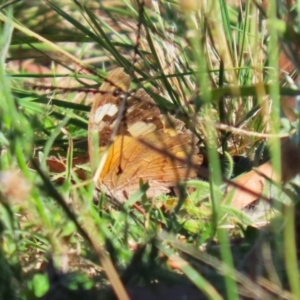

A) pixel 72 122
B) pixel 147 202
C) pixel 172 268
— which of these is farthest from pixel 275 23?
pixel 72 122

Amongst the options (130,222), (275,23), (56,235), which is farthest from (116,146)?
(275,23)

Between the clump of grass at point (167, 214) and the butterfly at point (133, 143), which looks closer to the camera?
the clump of grass at point (167, 214)

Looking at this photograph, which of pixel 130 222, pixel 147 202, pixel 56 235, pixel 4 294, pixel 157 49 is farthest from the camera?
pixel 157 49

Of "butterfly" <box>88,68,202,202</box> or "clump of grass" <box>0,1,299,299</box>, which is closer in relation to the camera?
"clump of grass" <box>0,1,299,299</box>

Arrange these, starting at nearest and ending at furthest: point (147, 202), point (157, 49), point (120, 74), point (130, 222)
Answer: point (130, 222) → point (147, 202) → point (120, 74) → point (157, 49)

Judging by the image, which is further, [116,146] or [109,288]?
[116,146]

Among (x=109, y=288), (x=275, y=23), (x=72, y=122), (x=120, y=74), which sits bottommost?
(x=109, y=288)

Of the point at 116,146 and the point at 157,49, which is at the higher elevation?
the point at 157,49

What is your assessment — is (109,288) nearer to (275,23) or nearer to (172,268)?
(172,268)

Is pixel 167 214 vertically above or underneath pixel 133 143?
underneath

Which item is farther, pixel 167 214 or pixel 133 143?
pixel 133 143
